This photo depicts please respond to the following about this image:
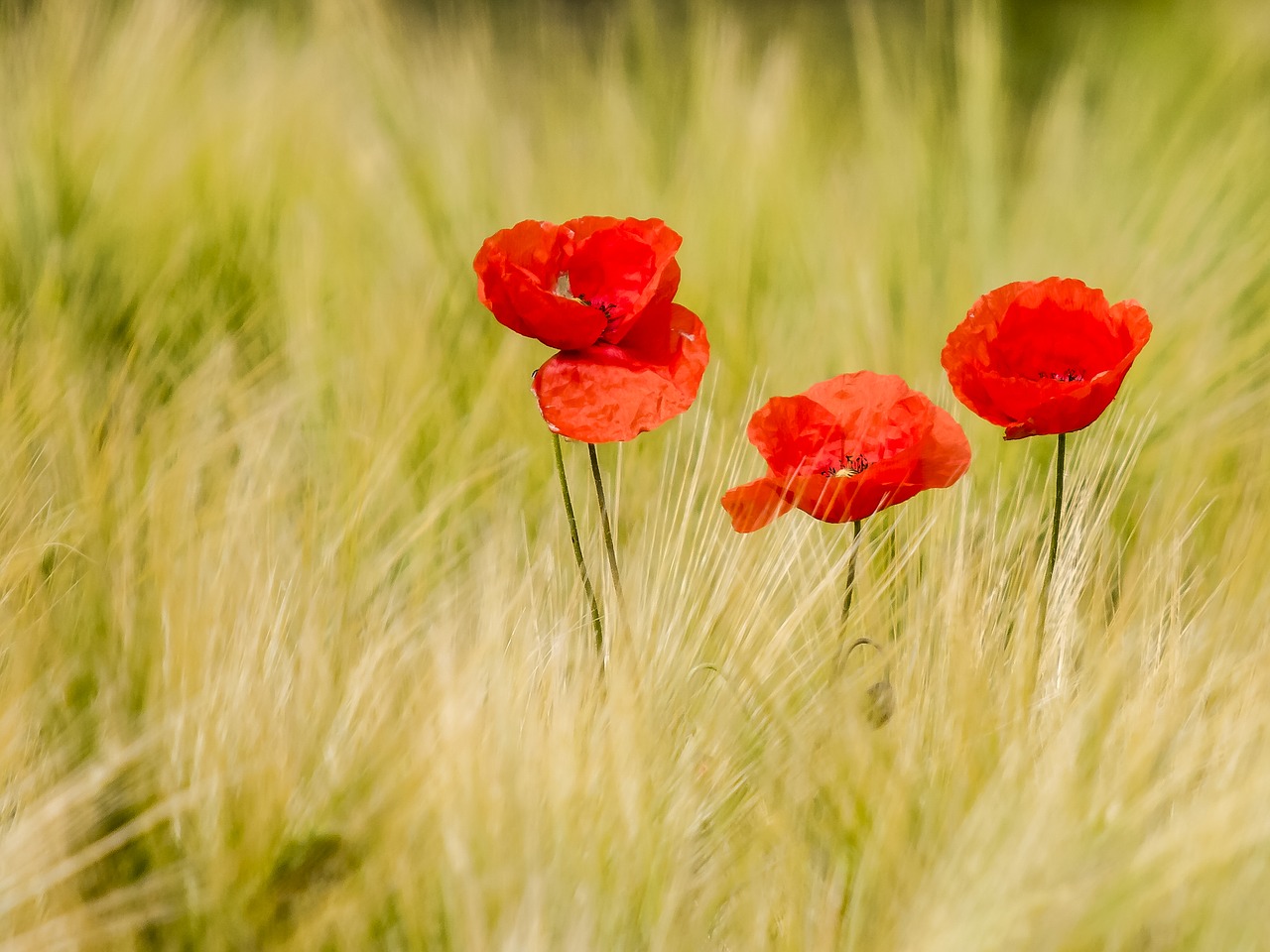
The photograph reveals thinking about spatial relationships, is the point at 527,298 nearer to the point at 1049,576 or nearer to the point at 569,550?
the point at 569,550

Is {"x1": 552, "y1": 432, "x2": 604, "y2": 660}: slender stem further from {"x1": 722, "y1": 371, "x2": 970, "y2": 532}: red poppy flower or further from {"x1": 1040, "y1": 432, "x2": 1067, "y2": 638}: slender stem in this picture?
{"x1": 1040, "y1": 432, "x2": 1067, "y2": 638}: slender stem

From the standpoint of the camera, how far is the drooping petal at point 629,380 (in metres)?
0.41

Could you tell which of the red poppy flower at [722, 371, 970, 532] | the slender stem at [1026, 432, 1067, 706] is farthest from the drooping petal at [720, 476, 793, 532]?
the slender stem at [1026, 432, 1067, 706]

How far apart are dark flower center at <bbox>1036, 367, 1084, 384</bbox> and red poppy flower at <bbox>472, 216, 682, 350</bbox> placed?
0.48 feet

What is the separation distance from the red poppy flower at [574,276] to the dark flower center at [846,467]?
0.09 metres

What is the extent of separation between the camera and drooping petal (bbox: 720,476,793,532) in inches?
16.4

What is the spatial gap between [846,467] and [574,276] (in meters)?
0.13

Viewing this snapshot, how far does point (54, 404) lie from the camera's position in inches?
21.7

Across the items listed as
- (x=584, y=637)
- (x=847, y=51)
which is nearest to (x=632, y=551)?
(x=584, y=637)

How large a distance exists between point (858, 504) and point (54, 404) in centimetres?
37

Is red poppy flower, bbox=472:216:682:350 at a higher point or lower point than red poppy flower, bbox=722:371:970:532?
higher

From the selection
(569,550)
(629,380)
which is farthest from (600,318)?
(569,550)

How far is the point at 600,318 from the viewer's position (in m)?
0.42

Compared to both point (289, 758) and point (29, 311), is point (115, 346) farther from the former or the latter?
point (289, 758)
